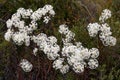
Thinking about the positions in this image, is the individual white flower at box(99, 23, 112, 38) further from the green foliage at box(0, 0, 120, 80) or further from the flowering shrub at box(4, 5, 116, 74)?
the green foliage at box(0, 0, 120, 80)

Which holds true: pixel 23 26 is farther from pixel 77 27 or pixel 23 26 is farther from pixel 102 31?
pixel 77 27

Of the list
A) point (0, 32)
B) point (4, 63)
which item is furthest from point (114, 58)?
point (0, 32)

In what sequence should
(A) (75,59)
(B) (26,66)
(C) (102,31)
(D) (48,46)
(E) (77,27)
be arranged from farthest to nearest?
(E) (77,27)
(B) (26,66)
(C) (102,31)
(D) (48,46)
(A) (75,59)

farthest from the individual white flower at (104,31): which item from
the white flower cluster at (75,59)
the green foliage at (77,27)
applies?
the green foliage at (77,27)

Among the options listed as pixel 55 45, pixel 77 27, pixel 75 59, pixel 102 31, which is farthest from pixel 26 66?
pixel 77 27

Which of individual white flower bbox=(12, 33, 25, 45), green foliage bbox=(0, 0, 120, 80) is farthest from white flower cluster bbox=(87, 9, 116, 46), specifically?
individual white flower bbox=(12, 33, 25, 45)

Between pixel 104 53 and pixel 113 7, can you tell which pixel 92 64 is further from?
pixel 113 7

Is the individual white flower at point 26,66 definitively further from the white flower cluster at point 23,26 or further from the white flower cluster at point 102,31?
the white flower cluster at point 102,31

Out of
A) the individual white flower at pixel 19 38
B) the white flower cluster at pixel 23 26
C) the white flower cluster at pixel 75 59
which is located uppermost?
the white flower cluster at pixel 23 26

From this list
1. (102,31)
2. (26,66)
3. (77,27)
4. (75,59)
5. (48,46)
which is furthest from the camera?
(77,27)
